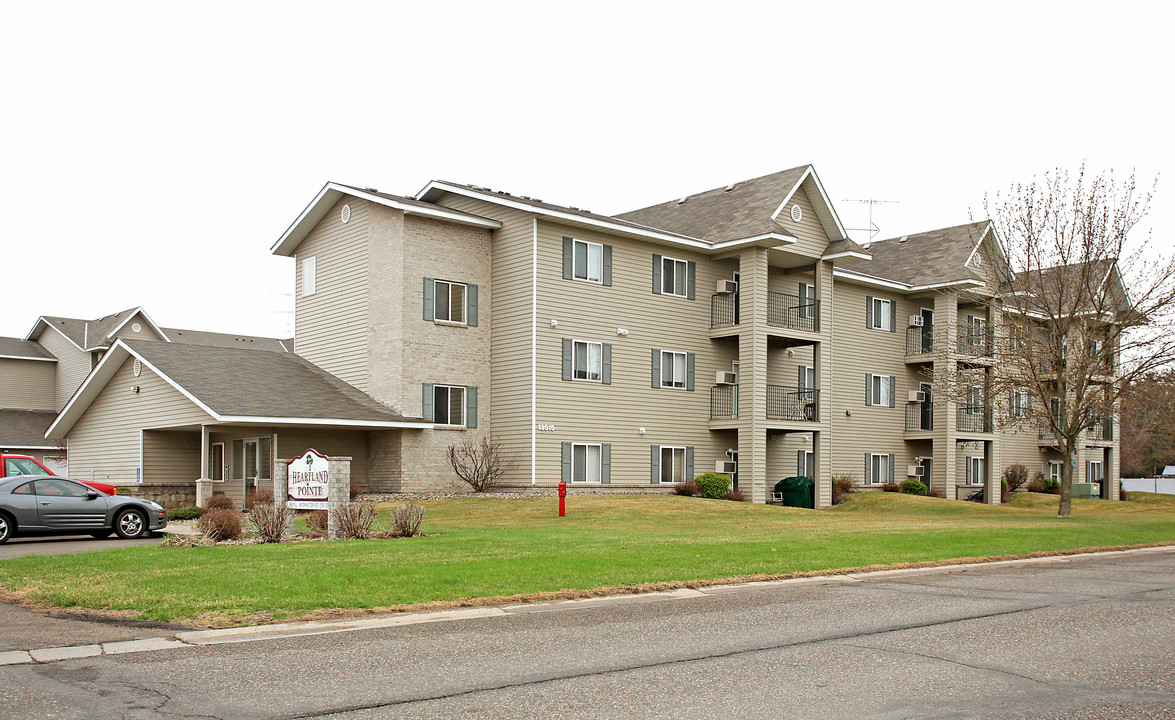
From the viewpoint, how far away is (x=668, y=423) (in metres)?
36.1

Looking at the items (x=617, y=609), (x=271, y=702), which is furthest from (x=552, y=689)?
(x=617, y=609)

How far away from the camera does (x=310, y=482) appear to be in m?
20.1

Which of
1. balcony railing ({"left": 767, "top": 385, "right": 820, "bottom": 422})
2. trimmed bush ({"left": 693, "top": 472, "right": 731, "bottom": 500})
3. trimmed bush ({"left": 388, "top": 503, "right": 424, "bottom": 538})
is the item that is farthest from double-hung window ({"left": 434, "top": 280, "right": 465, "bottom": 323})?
trimmed bush ({"left": 388, "top": 503, "right": 424, "bottom": 538})

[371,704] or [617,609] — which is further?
[617,609]

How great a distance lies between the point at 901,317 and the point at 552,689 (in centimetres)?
3986

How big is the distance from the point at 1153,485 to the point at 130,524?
69876 mm

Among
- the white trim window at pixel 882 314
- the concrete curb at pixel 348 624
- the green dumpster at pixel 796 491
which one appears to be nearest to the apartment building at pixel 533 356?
the green dumpster at pixel 796 491

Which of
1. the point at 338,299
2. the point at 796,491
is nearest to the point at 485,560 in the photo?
the point at 338,299

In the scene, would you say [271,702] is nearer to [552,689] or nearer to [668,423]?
[552,689]

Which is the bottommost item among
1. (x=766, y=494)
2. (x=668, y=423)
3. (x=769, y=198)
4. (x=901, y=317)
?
(x=766, y=494)

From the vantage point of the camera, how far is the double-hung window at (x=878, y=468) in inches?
1686

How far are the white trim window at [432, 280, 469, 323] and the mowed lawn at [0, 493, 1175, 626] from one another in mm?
7794

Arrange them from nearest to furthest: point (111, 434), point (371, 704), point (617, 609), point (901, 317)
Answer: point (371, 704)
point (617, 609)
point (111, 434)
point (901, 317)

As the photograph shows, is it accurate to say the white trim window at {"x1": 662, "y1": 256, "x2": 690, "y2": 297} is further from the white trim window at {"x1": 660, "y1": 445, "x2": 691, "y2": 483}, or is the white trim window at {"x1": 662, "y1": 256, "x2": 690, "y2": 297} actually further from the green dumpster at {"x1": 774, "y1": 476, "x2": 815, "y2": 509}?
the green dumpster at {"x1": 774, "y1": 476, "x2": 815, "y2": 509}
